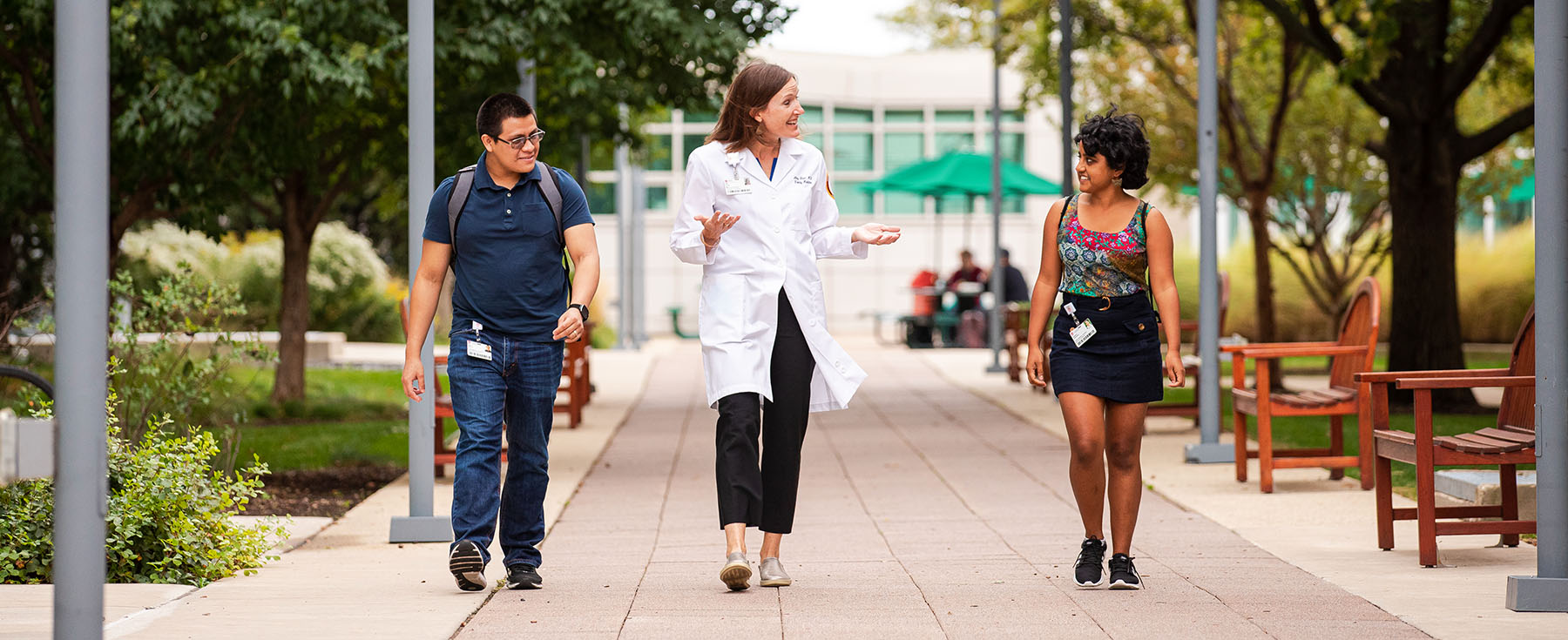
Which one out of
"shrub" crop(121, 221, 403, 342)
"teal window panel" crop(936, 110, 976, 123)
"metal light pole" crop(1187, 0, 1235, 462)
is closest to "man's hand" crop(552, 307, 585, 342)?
"metal light pole" crop(1187, 0, 1235, 462)

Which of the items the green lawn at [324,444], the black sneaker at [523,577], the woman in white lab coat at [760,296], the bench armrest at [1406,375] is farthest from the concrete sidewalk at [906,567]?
the green lawn at [324,444]

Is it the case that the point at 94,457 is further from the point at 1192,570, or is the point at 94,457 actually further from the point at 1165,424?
the point at 1165,424

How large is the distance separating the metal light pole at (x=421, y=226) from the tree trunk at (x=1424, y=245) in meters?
9.25

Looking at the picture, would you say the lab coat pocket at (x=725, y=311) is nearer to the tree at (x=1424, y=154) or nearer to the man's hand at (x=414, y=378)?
the man's hand at (x=414, y=378)

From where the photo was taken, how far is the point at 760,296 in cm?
582

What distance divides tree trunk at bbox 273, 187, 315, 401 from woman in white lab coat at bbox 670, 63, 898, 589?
977cm

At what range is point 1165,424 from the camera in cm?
1364

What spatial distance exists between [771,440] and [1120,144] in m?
1.51

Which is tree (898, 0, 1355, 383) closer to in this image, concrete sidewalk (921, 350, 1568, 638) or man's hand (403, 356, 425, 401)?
concrete sidewalk (921, 350, 1568, 638)

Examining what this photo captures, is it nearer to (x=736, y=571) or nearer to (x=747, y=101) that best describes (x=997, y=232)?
(x=747, y=101)

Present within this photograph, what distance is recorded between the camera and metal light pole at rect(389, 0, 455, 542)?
7.49 metres

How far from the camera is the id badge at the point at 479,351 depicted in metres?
5.84

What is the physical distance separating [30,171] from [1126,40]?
42.6 feet

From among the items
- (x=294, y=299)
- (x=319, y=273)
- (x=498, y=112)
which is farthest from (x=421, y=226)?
(x=319, y=273)
